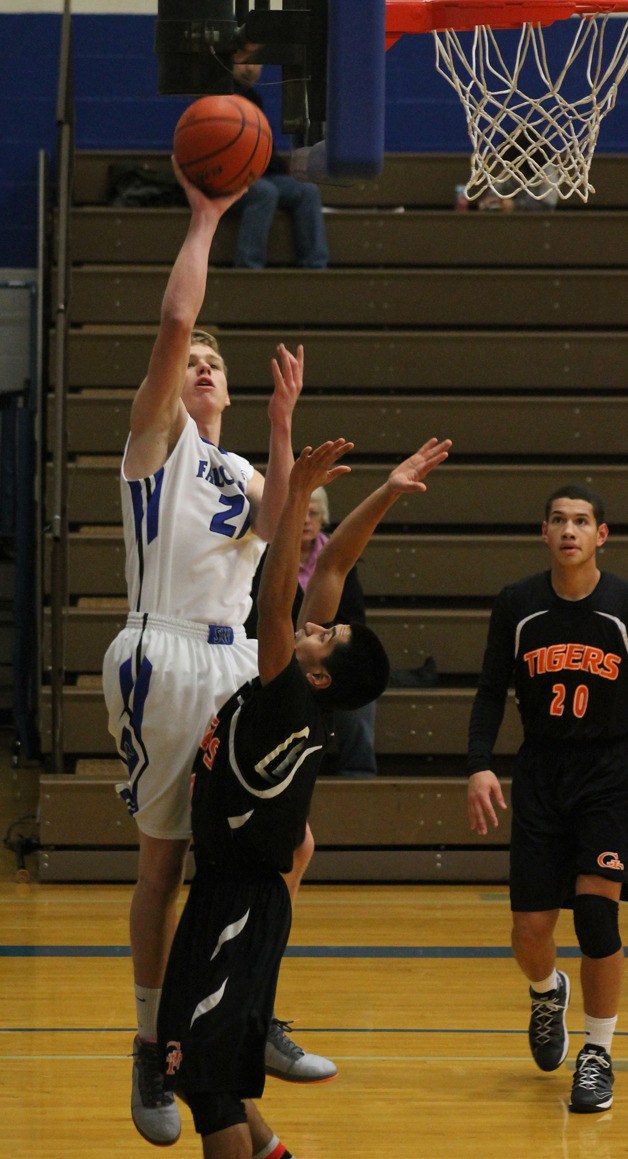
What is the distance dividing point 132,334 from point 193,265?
17.3 feet

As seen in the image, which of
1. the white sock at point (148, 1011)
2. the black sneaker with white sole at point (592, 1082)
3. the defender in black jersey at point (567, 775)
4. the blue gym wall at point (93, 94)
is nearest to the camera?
the white sock at point (148, 1011)

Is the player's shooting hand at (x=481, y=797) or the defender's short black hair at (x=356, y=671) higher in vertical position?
the defender's short black hair at (x=356, y=671)

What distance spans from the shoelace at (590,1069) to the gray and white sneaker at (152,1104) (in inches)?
47.8

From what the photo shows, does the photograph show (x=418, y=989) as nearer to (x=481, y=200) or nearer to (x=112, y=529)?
(x=112, y=529)

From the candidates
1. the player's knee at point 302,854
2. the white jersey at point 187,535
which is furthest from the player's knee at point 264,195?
the player's knee at point 302,854

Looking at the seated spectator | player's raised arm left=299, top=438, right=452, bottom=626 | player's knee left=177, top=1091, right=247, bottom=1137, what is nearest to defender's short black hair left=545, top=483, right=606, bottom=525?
player's raised arm left=299, top=438, right=452, bottom=626

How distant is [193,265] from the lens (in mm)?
3281

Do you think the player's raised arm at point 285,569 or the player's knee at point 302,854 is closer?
the player's raised arm at point 285,569

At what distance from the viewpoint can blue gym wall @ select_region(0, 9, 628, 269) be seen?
968 centimetres

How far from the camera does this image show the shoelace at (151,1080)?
346 cm

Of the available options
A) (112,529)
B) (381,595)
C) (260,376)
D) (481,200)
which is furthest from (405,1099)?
(481,200)

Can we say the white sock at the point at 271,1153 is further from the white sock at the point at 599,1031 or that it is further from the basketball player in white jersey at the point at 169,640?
the white sock at the point at 599,1031

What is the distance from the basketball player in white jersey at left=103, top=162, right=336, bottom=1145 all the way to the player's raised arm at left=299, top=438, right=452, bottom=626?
166 mm

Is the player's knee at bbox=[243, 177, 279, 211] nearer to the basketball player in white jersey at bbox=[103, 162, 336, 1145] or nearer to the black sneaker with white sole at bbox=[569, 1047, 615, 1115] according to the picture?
the basketball player in white jersey at bbox=[103, 162, 336, 1145]
